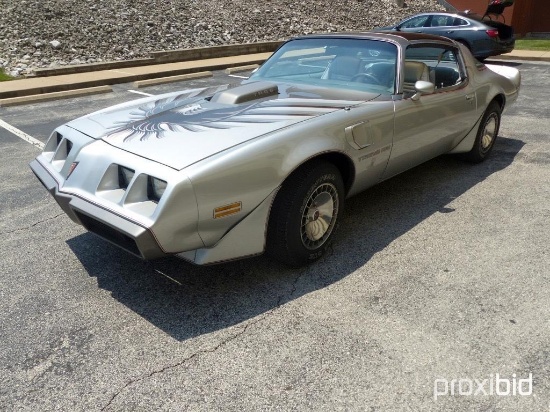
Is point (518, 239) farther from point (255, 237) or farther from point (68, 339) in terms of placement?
point (68, 339)

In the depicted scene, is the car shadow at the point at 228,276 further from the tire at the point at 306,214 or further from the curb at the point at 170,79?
the curb at the point at 170,79

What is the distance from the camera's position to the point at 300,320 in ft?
9.71

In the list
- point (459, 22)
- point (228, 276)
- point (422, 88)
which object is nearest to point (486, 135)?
point (422, 88)

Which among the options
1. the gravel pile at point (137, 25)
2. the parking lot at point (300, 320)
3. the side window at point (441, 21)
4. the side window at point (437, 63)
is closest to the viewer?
the parking lot at point (300, 320)

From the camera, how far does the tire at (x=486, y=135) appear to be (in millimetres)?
5297

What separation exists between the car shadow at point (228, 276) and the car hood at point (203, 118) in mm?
887

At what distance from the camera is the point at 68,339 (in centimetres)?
280

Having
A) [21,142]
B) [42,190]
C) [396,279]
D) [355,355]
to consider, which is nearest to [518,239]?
[396,279]

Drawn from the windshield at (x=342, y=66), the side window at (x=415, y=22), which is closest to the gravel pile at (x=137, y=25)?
the side window at (x=415, y=22)

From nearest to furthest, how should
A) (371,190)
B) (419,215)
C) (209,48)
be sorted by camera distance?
(419,215) → (371,190) → (209,48)

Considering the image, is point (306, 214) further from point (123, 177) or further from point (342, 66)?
point (342, 66)

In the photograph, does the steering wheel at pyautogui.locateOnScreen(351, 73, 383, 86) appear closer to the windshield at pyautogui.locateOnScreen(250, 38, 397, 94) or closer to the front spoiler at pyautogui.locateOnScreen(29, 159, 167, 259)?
the windshield at pyautogui.locateOnScreen(250, 38, 397, 94)

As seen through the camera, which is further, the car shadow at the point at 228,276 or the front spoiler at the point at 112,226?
the car shadow at the point at 228,276

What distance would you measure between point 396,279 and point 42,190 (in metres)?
3.47
